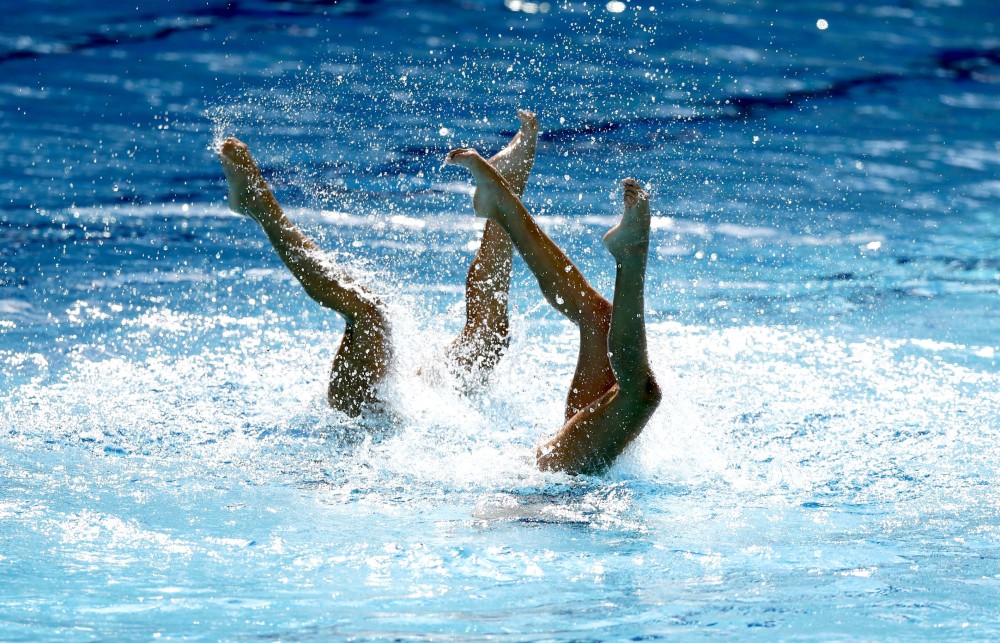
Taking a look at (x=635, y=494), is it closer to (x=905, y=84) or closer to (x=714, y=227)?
(x=714, y=227)

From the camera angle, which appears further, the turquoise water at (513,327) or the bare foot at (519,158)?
the bare foot at (519,158)

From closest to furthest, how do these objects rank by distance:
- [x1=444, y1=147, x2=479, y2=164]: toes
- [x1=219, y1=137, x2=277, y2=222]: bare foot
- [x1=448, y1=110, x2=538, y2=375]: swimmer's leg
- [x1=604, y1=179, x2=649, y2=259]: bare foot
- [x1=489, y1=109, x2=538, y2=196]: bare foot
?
[x1=604, y1=179, x2=649, y2=259]: bare foot
[x1=444, y1=147, x2=479, y2=164]: toes
[x1=219, y1=137, x2=277, y2=222]: bare foot
[x1=448, y1=110, x2=538, y2=375]: swimmer's leg
[x1=489, y1=109, x2=538, y2=196]: bare foot

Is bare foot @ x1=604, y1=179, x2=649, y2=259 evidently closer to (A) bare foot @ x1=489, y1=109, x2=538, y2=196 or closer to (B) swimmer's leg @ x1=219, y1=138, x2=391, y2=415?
(B) swimmer's leg @ x1=219, y1=138, x2=391, y2=415

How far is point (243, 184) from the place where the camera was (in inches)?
122

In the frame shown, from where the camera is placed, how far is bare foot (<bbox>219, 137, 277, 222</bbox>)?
312 centimetres

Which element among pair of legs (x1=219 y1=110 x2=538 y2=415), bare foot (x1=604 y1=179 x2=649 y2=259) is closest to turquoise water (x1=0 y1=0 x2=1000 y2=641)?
pair of legs (x1=219 y1=110 x2=538 y2=415)

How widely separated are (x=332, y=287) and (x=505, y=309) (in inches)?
25.4

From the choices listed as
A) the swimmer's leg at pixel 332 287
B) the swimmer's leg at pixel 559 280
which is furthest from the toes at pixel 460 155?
the swimmer's leg at pixel 332 287

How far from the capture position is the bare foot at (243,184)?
3115mm

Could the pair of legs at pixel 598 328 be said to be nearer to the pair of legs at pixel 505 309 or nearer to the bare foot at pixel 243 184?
the pair of legs at pixel 505 309

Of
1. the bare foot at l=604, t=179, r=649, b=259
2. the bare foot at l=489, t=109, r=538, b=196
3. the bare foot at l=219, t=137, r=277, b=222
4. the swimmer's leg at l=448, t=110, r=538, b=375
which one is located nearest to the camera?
the bare foot at l=604, t=179, r=649, b=259

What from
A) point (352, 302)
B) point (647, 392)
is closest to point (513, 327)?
point (352, 302)

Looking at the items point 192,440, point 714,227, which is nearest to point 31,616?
point 192,440

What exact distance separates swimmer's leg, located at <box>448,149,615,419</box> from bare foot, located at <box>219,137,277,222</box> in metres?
0.56
